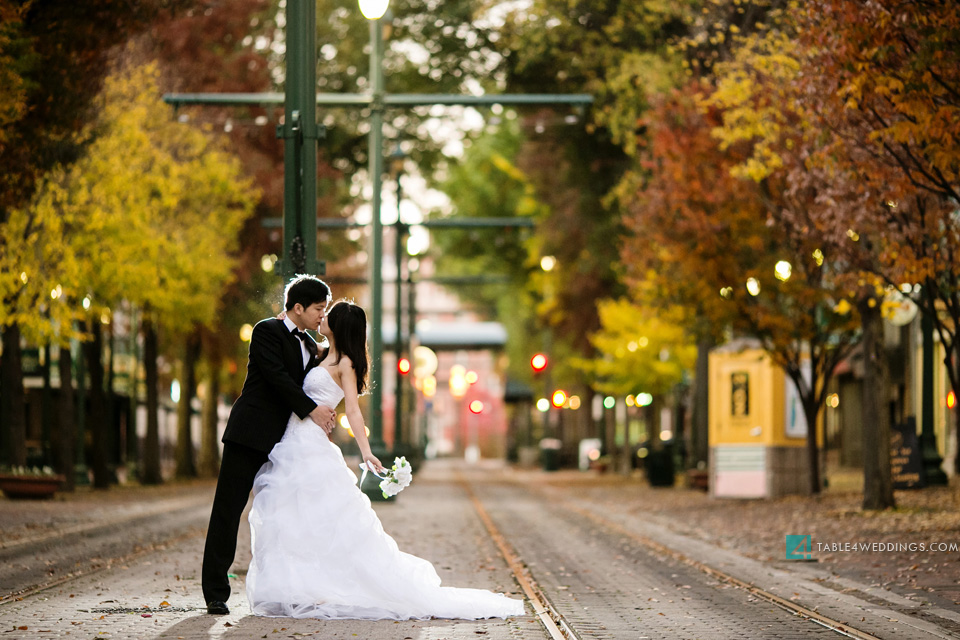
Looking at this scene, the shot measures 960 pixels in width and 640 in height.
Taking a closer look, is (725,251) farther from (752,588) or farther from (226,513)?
(226,513)

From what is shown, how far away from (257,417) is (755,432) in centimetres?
2173

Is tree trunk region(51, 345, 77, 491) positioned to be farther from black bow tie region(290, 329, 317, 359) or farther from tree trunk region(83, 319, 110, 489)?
black bow tie region(290, 329, 317, 359)

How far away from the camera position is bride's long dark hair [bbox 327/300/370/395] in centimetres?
966

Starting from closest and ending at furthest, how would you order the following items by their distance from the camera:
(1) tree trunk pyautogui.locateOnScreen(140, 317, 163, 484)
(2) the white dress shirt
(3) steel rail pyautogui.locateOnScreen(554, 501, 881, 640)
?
(2) the white dress shirt → (3) steel rail pyautogui.locateOnScreen(554, 501, 881, 640) → (1) tree trunk pyautogui.locateOnScreen(140, 317, 163, 484)

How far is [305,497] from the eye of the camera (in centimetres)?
950

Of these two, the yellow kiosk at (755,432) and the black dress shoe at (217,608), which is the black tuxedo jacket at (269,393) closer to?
the black dress shoe at (217,608)

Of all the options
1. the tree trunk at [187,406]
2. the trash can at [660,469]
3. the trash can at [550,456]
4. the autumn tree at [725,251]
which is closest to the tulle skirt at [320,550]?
the autumn tree at [725,251]

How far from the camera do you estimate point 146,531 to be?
20.3 metres

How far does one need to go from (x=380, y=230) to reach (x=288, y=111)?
13697 mm

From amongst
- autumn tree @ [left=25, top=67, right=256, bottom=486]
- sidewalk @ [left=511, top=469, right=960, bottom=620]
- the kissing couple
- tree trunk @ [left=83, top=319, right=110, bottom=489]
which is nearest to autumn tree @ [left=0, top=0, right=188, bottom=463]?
autumn tree @ [left=25, top=67, right=256, bottom=486]

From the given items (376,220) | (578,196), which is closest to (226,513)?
(376,220)

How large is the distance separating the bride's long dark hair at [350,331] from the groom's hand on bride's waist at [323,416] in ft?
0.88

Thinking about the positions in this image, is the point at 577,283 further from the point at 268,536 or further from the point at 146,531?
the point at 268,536

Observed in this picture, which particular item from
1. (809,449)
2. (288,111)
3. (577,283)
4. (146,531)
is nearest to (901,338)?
(577,283)
